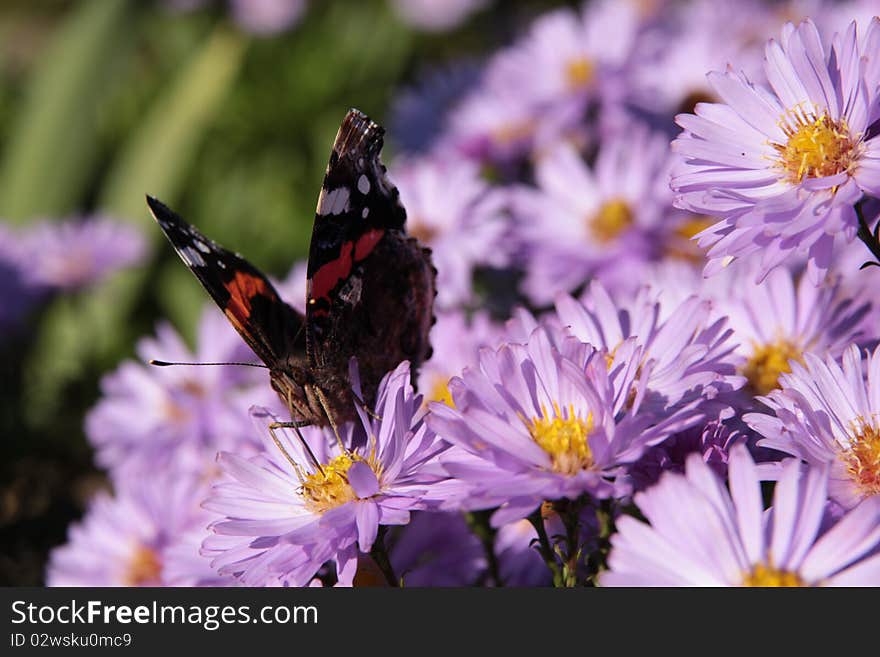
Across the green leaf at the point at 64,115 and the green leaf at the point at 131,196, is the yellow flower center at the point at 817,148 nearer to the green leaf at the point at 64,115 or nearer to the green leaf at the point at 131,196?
the green leaf at the point at 131,196

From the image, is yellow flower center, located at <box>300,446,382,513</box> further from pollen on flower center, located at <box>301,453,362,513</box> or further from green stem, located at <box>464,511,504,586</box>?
green stem, located at <box>464,511,504,586</box>

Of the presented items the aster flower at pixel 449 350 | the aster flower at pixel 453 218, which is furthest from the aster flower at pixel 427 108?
the aster flower at pixel 449 350

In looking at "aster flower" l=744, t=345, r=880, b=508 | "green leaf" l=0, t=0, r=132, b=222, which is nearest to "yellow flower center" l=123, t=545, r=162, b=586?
"aster flower" l=744, t=345, r=880, b=508

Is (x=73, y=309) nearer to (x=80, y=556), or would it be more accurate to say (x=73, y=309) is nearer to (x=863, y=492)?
(x=80, y=556)

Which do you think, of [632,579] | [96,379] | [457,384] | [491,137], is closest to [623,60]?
[491,137]

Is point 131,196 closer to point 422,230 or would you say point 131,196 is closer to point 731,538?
point 422,230

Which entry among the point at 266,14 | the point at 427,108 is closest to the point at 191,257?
the point at 427,108

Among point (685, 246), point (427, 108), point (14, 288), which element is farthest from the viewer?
point (427, 108)
